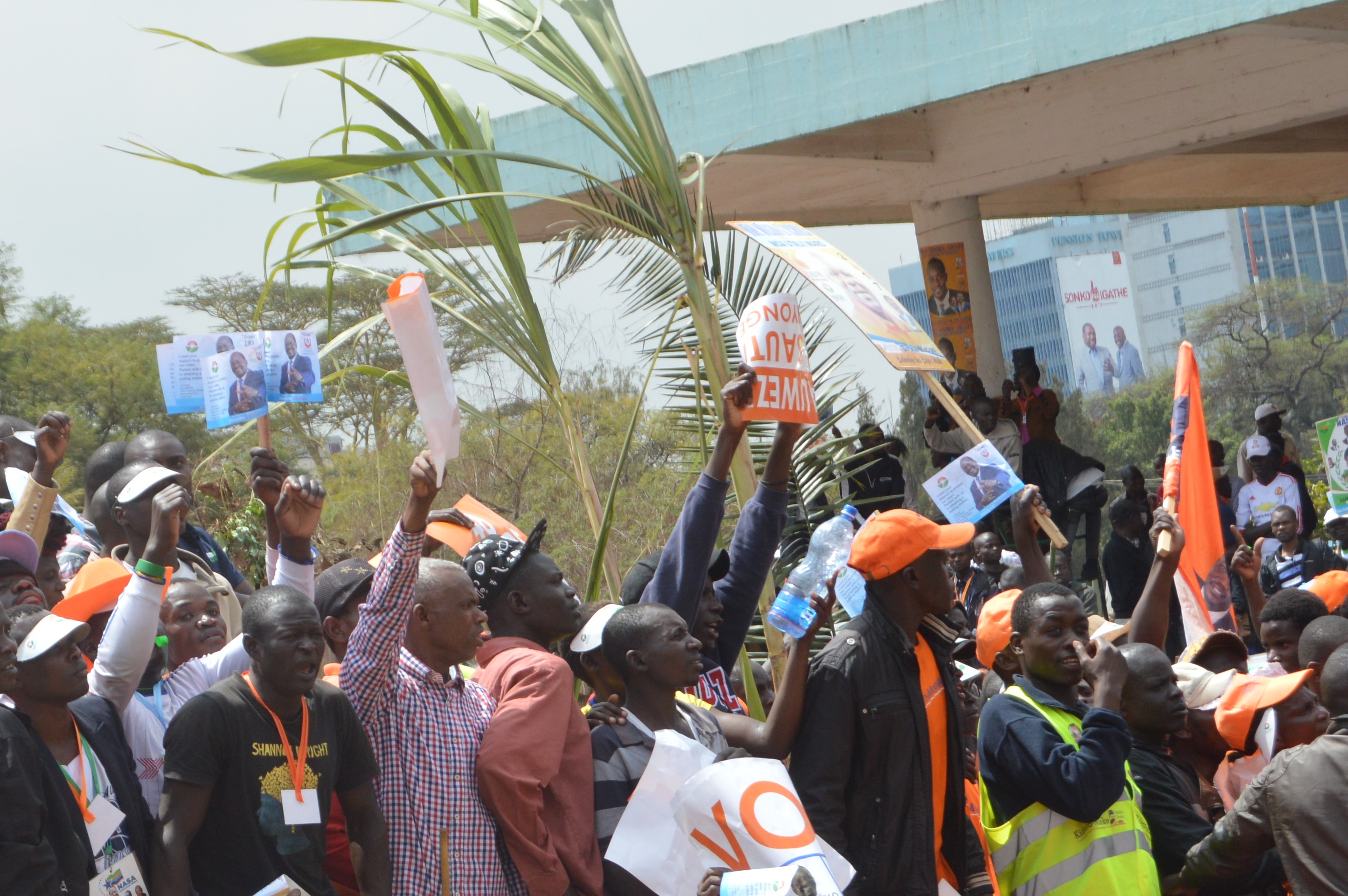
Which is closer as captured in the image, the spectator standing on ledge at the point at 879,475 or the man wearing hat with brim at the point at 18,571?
the man wearing hat with brim at the point at 18,571

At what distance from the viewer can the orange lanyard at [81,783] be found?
3324mm

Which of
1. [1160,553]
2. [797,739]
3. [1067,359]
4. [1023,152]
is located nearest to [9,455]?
[797,739]

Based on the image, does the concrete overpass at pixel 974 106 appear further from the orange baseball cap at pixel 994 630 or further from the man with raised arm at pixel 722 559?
the man with raised arm at pixel 722 559

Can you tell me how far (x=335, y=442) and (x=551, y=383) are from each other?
19.5m

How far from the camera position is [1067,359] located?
7869 cm

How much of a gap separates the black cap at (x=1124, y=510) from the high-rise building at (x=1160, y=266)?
48235mm

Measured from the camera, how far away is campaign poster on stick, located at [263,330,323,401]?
5.04 metres

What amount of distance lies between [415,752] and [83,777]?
2.60ft

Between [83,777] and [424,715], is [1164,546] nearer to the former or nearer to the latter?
[424,715]

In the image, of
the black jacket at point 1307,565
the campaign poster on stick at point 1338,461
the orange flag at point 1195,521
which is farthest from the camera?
the campaign poster on stick at point 1338,461

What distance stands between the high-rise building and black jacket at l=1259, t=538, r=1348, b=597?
49.6 metres

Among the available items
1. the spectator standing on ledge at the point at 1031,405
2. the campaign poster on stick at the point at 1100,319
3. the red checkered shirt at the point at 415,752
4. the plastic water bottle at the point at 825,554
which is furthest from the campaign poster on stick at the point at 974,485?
the campaign poster on stick at the point at 1100,319

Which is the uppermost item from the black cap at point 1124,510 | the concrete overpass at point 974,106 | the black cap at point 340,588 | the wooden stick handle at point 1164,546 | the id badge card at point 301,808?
the concrete overpass at point 974,106

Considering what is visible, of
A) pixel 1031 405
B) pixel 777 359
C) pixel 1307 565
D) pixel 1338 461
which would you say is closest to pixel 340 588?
pixel 777 359
